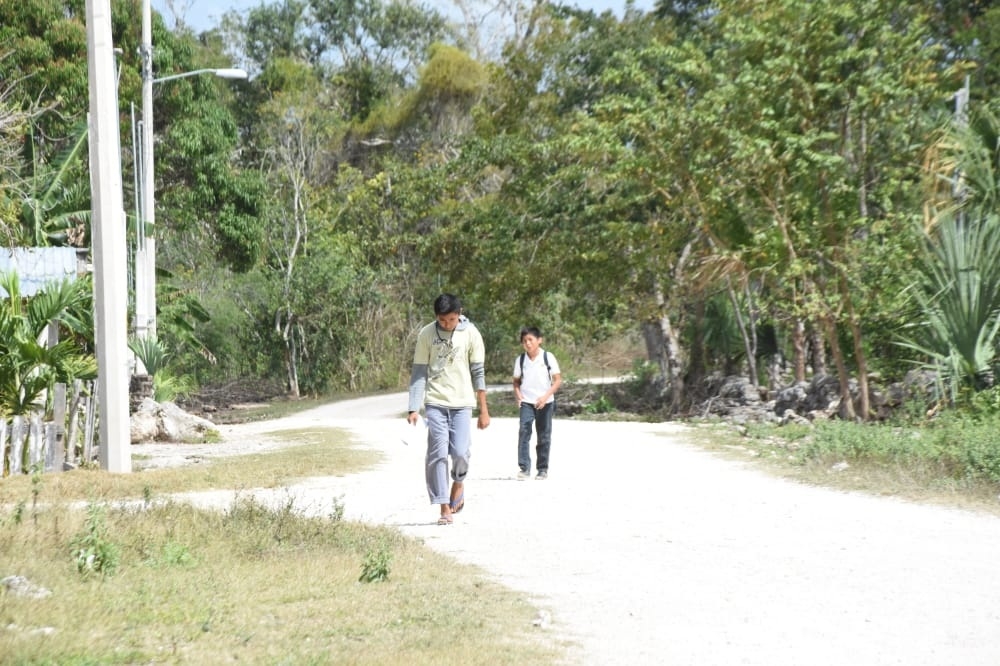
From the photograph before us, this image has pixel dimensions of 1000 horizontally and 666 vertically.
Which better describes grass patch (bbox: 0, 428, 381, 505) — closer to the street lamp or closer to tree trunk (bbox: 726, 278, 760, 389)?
the street lamp

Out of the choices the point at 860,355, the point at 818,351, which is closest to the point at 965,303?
the point at 860,355

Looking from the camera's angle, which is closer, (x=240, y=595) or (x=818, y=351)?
(x=240, y=595)

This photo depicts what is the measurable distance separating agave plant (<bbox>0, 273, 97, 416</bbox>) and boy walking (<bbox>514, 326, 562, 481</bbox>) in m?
5.90

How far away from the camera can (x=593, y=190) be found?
1212 inches

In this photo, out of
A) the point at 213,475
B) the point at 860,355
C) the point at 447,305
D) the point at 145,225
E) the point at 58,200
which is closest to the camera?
the point at 447,305

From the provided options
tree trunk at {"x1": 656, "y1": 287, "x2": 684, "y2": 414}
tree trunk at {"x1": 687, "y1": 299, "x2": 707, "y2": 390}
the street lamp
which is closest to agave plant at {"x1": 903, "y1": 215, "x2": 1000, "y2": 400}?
tree trunk at {"x1": 656, "y1": 287, "x2": 684, "y2": 414}

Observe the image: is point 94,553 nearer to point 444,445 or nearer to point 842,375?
point 444,445

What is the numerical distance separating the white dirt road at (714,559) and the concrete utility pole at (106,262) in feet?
7.04

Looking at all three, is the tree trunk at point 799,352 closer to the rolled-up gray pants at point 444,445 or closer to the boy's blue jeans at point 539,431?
the boy's blue jeans at point 539,431

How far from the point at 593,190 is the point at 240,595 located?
80.2ft

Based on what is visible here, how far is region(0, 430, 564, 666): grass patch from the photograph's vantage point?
5895 mm

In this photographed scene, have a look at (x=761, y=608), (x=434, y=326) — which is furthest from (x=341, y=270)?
(x=761, y=608)

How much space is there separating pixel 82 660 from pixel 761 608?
3683 millimetres

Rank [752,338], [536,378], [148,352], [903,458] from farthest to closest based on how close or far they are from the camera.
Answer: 1. [752,338]
2. [148,352]
3. [536,378]
4. [903,458]
